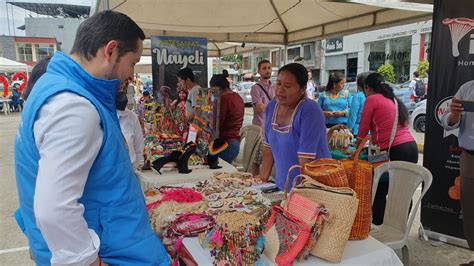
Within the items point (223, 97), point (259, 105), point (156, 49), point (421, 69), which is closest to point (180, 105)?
point (223, 97)

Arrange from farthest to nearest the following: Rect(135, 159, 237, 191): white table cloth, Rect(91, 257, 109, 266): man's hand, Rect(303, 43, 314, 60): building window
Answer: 1. Rect(303, 43, 314, 60): building window
2. Rect(135, 159, 237, 191): white table cloth
3. Rect(91, 257, 109, 266): man's hand

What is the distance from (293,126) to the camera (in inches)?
86.9

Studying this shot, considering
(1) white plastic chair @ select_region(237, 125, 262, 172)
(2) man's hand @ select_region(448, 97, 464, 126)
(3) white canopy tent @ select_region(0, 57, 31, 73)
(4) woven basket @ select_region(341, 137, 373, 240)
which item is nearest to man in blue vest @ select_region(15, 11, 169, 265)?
(4) woven basket @ select_region(341, 137, 373, 240)

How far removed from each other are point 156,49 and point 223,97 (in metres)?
1.33

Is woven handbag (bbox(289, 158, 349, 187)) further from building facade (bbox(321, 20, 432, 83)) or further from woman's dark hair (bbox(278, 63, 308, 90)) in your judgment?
building facade (bbox(321, 20, 432, 83))

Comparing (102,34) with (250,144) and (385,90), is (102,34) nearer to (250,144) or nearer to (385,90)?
(385,90)

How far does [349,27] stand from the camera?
5355 mm

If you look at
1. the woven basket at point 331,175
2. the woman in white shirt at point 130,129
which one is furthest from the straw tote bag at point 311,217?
the woman in white shirt at point 130,129

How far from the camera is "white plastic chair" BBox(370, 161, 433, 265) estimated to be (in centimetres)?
253

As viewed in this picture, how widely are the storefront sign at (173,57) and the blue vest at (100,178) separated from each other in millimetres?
3768

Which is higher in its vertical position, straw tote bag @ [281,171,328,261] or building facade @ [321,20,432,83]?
building facade @ [321,20,432,83]

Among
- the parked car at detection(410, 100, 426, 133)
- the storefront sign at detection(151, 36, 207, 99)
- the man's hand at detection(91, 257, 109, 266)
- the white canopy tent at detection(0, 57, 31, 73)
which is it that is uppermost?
the white canopy tent at detection(0, 57, 31, 73)

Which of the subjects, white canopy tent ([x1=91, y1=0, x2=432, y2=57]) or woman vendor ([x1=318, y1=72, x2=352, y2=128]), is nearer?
white canopy tent ([x1=91, y1=0, x2=432, y2=57])

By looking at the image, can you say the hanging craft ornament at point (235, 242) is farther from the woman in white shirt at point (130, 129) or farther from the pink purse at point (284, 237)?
the woman in white shirt at point (130, 129)
